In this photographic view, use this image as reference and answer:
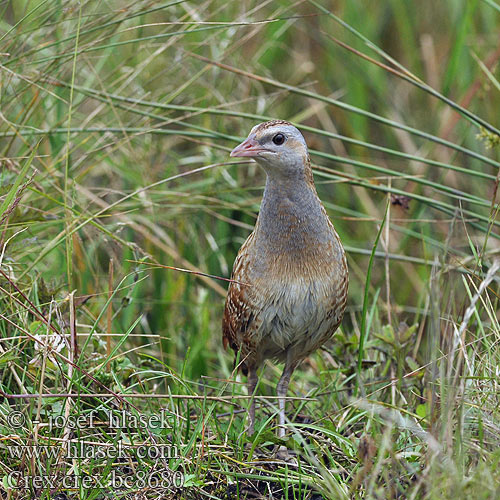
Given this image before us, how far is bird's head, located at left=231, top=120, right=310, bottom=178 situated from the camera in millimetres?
3084

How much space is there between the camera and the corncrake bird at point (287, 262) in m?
3.10

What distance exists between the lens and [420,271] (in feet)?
18.6

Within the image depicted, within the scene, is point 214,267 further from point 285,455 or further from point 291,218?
point 285,455

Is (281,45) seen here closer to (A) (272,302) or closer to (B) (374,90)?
(B) (374,90)

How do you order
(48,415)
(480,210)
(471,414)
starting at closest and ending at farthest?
(471,414), (48,415), (480,210)

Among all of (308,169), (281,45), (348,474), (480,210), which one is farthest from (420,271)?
(348,474)

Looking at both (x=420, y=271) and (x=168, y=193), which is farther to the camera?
(x=420, y=271)

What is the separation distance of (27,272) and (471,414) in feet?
5.94

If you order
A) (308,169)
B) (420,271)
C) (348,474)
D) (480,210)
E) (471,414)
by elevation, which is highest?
(308,169)

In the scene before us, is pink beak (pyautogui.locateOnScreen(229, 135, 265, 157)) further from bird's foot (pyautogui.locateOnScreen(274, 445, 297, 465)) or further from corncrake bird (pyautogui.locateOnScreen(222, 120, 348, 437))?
bird's foot (pyautogui.locateOnScreen(274, 445, 297, 465))

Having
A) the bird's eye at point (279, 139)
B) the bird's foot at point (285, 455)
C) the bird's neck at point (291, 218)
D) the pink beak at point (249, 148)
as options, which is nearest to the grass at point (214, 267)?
the bird's foot at point (285, 455)

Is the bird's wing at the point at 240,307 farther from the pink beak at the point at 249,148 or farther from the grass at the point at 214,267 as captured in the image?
the pink beak at the point at 249,148

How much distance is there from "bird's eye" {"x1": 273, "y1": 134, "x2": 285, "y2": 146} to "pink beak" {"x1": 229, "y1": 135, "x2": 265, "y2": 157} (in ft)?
0.22

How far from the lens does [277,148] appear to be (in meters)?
3.09
